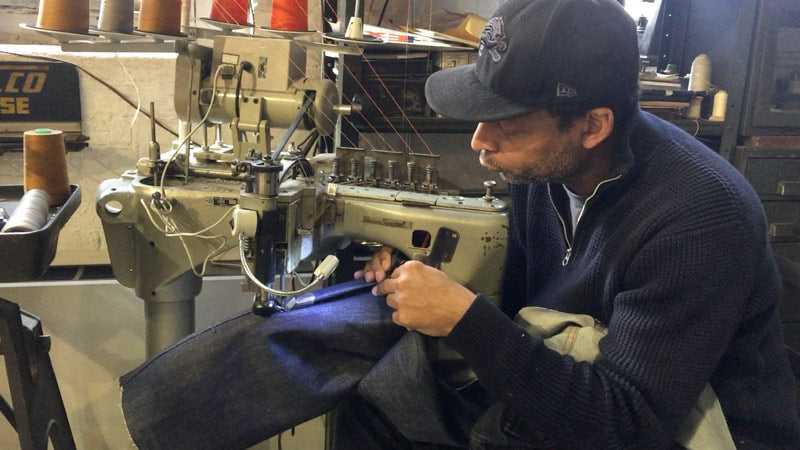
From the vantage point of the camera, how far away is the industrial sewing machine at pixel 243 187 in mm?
1157

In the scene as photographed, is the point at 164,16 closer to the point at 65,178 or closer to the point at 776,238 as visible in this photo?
the point at 65,178

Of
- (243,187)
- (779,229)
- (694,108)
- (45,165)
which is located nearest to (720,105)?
(694,108)

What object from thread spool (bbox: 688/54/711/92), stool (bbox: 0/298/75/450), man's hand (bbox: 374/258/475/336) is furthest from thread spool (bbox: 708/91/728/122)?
stool (bbox: 0/298/75/450)

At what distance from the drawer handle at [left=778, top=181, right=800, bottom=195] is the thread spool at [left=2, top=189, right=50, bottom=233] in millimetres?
1916

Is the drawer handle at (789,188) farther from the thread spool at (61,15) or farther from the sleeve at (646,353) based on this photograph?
the thread spool at (61,15)

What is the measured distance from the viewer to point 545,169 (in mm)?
1099

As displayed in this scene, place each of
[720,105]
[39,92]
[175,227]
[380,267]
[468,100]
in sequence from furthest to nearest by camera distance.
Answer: [720,105]
[39,92]
[380,267]
[175,227]
[468,100]

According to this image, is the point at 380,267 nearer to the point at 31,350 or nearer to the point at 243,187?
the point at 243,187

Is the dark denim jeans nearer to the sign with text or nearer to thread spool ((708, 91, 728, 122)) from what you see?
the sign with text

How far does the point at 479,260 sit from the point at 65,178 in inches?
29.5

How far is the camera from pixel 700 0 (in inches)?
83.0

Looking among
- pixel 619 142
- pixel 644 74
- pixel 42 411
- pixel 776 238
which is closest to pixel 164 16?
pixel 42 411

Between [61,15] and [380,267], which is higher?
[61,15]

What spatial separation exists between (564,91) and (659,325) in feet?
1.14
